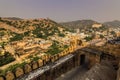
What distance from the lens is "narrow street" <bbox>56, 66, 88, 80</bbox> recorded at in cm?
981

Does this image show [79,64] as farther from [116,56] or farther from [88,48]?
[116,56]

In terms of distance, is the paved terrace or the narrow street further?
the narrow street

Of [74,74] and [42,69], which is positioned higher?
[42,69]

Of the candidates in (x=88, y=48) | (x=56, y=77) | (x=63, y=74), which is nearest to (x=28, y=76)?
(x=56, y=77)

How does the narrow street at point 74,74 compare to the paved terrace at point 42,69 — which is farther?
the narrow street at point 74,74

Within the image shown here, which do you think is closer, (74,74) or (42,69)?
(42,69)

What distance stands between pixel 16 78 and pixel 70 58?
15.3ft

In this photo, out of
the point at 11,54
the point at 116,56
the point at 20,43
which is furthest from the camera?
the point at 20,43

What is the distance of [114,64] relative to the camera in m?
8.99

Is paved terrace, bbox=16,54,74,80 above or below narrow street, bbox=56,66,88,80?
above

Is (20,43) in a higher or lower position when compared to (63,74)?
lower

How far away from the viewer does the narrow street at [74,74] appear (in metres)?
9.81

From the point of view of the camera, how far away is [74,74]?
10.3 meters

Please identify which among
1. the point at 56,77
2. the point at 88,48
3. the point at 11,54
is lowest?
the point at 11,54
